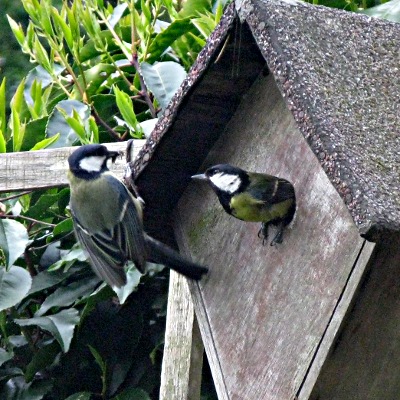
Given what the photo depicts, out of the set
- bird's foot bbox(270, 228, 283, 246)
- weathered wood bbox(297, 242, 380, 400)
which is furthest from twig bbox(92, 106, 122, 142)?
weathered wood bbox(297, 242, 380, 400)

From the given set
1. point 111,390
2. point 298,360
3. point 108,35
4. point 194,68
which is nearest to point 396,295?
point 298,360

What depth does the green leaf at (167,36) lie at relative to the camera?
8.67ft

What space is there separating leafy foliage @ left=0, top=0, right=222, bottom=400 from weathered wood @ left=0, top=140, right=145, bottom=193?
0.10 metres

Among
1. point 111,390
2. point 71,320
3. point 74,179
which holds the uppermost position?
point 74,179

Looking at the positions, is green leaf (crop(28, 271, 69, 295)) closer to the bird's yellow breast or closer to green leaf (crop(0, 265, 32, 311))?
green leaf (crop(0, 265, 32, 311))

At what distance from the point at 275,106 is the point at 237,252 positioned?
333 mm

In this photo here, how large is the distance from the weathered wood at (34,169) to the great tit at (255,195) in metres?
0.44

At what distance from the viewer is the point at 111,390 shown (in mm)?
2711

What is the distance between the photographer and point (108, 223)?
2.50 metres

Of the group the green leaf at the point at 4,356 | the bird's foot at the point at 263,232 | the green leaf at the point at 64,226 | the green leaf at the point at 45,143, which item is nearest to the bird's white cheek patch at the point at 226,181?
the bird's foot at the point at 263,232

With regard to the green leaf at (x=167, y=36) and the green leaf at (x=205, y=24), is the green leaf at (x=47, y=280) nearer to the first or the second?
the green leaf at (x=167, y=36)

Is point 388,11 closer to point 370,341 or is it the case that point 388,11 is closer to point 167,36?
point 167,36

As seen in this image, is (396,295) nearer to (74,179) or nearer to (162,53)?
(74,179)

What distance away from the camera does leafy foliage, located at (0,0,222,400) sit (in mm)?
2574
